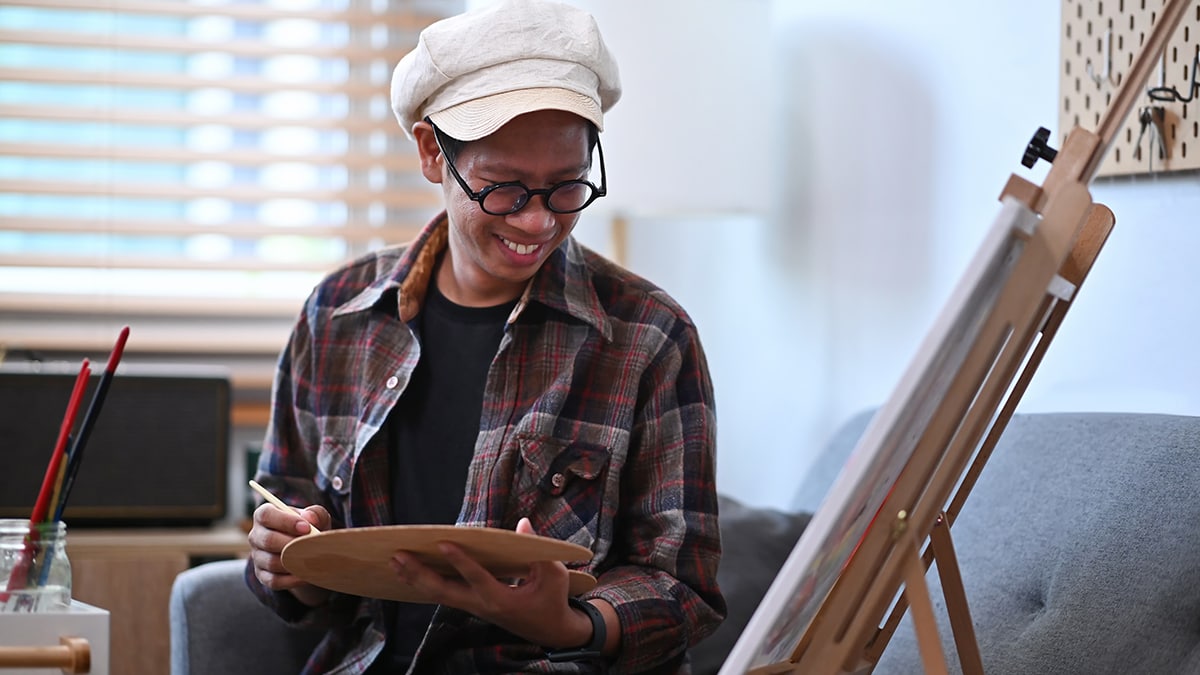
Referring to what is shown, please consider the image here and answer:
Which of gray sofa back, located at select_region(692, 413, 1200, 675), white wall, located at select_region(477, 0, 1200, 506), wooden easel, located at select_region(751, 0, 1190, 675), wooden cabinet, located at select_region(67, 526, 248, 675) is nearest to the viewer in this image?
wooden easel, located at select_region(751, 0, 1190, 675)

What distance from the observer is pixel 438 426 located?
1.43 meters

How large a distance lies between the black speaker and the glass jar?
112cm

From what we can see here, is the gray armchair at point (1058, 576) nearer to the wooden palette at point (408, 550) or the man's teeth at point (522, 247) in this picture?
the wooden palette at point (408, 550)

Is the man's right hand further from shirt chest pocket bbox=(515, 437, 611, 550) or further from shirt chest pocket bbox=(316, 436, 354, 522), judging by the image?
shirt chest pocket bbox=(515, 437, 611, 550)

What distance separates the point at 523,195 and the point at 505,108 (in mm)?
89

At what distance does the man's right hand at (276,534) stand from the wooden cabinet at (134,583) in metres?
0.95

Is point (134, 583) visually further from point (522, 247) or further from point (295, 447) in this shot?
point (522, 247)

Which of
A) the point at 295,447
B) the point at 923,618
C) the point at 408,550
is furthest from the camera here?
the point at 295,447

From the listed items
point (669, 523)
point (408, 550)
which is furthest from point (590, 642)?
point (408, 550)

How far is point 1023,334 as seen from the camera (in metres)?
0.98

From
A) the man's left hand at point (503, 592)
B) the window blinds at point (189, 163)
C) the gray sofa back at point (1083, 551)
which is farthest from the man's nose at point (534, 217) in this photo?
the window blinds at point (189, 163)

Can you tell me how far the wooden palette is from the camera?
954mm

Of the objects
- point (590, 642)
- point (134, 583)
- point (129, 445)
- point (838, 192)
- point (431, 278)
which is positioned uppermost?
point (838, 192)

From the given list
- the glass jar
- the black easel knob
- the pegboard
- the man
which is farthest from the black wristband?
the pegboard
